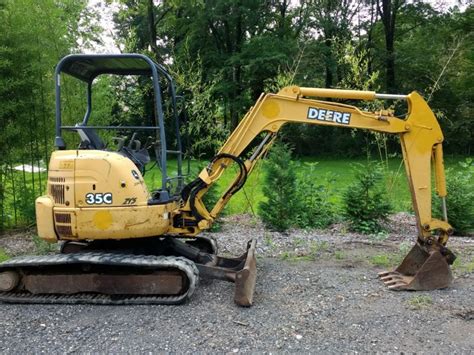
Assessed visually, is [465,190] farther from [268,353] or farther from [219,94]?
[219,94]

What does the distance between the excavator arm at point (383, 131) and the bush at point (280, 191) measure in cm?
270

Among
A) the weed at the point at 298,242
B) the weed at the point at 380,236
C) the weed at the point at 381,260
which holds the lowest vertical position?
the weed at the point at 380,236

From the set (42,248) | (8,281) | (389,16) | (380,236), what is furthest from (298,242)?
(389,16)

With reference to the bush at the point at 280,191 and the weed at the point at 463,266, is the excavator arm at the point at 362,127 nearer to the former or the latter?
the weed at the point at 463,266

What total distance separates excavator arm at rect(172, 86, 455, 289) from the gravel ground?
380mm

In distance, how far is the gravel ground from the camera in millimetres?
3867

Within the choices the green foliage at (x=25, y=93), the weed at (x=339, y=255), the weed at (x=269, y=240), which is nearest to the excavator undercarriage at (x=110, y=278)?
the weed at (x=339, y=255)

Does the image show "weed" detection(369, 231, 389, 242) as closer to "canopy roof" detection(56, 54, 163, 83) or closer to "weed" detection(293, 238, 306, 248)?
"weed" detection(293, 238, 306, 248)

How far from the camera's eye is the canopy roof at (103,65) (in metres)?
5.07

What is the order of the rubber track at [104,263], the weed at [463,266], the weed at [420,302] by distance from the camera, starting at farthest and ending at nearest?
the weed at [463,266] → the rubber track at [104,263] → the weed at [420,302]

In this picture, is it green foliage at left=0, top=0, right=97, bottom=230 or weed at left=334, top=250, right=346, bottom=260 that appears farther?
green foliage at left=0, top=0, right=97, bottom=230

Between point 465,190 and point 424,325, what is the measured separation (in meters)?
4.29

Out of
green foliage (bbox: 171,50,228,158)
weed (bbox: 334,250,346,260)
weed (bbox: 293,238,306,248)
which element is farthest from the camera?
green foliage (bbox: 171,50,228,158)

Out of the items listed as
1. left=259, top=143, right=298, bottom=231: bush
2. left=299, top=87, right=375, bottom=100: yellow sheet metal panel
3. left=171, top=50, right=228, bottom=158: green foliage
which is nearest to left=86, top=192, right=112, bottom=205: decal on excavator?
left=299, top=87, right=375, bottom=100: yellow sheet metal panel
